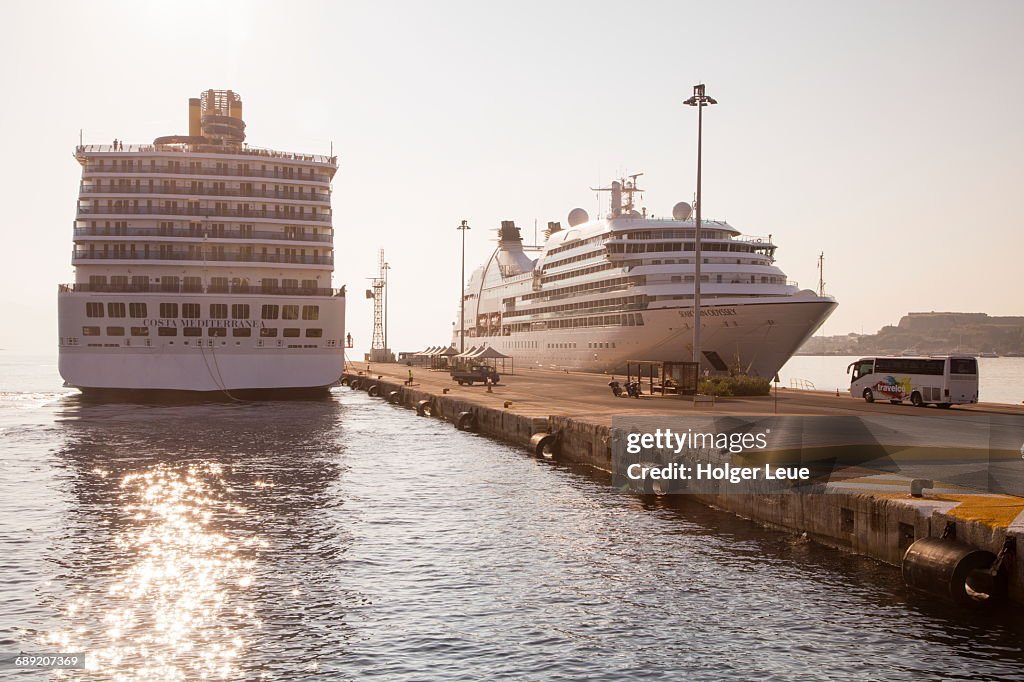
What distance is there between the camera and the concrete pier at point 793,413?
1742 cm

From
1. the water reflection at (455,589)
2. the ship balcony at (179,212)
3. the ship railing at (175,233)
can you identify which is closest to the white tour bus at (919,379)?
the water reflection at (455,589)

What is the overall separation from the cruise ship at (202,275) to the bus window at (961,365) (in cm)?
3948

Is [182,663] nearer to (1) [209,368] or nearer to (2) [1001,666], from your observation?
(2) [1001,666]

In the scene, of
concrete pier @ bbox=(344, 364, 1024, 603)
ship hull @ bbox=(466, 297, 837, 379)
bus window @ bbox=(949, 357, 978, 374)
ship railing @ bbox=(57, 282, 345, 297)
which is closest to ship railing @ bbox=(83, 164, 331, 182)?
ship railing @ bbox=(57, 282, 345, 297)

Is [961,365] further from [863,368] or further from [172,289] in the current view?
[172,289]

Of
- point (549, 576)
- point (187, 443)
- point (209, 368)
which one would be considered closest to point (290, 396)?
point (209, 368)

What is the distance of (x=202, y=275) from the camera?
63.6 metres

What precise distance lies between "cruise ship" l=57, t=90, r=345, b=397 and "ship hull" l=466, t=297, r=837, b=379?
86.4 ft

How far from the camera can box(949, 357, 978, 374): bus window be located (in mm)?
41406

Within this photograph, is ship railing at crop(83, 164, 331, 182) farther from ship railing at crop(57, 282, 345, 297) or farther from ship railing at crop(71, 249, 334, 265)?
ship railing at crop(57, 282, 345, 297)

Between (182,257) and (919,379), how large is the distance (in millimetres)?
46931

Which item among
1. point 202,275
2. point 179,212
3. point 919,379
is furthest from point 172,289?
point 919,379

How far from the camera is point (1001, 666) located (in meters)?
13.8

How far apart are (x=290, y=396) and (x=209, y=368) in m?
6.20
